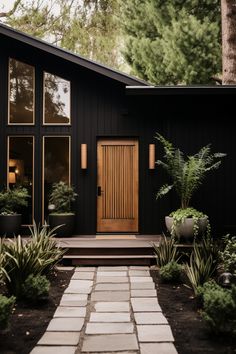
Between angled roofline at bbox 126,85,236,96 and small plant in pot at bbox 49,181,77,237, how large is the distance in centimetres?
240

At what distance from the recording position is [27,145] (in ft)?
30.4

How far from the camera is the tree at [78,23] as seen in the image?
14.5 meters

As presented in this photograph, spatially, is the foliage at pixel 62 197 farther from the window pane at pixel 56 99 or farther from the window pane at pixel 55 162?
the window pane at pixel 56 99

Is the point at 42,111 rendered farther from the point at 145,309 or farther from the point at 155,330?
the point at 155,330

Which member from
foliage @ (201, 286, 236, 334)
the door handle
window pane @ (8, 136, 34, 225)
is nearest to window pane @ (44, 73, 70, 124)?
window pane @ (8, 136, 34, 225)

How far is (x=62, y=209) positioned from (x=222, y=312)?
216 inches

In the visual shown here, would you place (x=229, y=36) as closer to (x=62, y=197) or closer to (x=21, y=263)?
(x=62, y=197)

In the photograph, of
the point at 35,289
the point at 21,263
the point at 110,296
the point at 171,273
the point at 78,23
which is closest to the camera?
the point at 35,289

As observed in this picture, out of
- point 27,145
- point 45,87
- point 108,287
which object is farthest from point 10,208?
point 108,287

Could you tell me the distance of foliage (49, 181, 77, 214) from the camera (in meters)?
8.73

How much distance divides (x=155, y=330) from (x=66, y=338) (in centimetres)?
86

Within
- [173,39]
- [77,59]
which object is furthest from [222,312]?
[173,39]

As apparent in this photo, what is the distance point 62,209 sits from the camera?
28.9ft

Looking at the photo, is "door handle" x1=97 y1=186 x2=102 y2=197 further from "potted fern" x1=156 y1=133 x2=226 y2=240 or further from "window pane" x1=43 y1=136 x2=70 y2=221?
"potted fern" x1=156 y1=133 x2=226 y2=240
